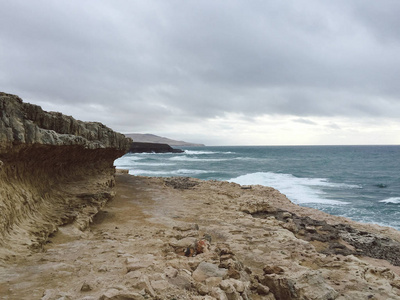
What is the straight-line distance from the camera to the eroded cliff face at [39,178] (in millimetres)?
5645

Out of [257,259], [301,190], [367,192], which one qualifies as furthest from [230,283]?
[367,192]

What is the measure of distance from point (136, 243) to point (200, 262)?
79.9 inches

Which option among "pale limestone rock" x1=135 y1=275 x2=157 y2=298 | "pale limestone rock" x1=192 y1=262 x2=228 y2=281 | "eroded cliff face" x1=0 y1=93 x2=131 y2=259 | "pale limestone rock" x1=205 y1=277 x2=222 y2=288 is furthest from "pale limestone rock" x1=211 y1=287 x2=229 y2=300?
"eroded cliff face" x1=0 y1=93 x2=131 y2=259

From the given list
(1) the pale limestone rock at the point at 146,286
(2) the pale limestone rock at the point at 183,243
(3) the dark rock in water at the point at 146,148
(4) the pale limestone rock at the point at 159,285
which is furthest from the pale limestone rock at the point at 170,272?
(3) the dark rock in water at the point at 146,148

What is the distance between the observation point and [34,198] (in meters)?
7.10

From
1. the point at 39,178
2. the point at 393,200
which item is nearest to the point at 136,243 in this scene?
the point at 39,178

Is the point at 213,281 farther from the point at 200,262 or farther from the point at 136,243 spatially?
the point at 136,243

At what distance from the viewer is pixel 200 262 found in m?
4.96

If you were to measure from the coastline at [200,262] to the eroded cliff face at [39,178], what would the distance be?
499 millimetres

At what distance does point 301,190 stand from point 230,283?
22864 millimetres

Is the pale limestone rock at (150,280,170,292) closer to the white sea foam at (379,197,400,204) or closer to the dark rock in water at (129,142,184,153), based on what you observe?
the white sea foam at (379,197,400,204)

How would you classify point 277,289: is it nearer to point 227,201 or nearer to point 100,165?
point 227,201

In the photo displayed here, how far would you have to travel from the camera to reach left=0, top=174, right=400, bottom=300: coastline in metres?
3.90

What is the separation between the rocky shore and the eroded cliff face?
1.3 inches
